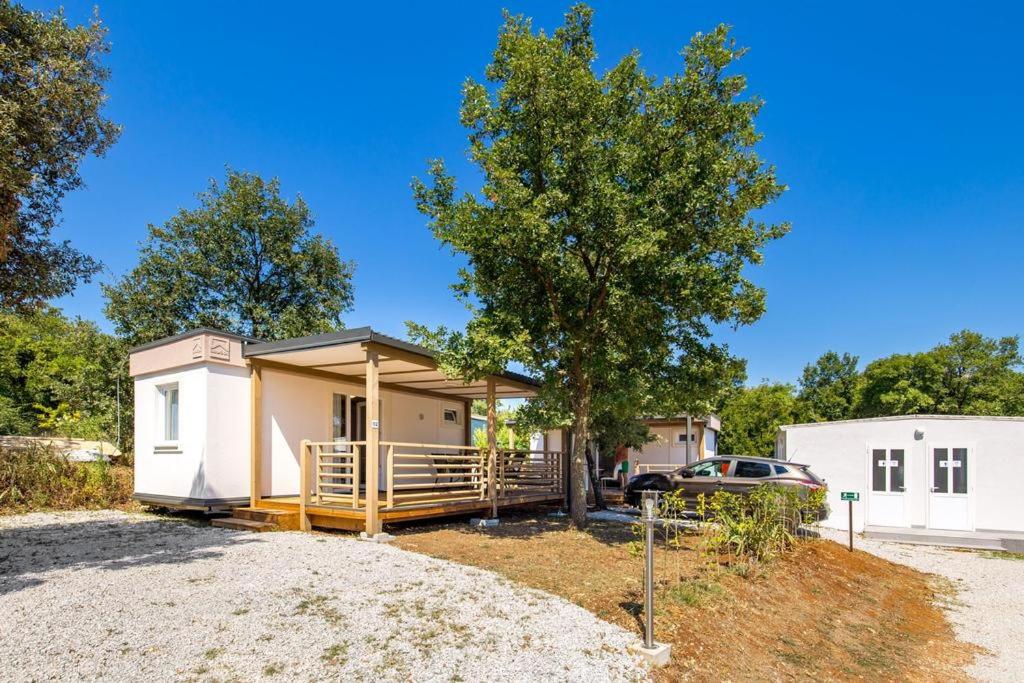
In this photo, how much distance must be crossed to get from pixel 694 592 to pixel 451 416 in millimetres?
10068

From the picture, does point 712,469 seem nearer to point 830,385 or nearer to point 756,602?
point 756,602

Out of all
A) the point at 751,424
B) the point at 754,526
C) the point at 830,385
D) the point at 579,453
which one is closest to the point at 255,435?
the point at 579,453

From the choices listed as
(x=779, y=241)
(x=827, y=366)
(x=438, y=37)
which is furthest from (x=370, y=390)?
(x=827, y=366)

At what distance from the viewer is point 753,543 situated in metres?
7.50

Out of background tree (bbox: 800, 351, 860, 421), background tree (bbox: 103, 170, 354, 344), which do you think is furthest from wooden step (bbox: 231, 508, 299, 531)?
background tree (bbox: 800, 351, 860, 421)

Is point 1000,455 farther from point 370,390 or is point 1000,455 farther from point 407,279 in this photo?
point 407,279

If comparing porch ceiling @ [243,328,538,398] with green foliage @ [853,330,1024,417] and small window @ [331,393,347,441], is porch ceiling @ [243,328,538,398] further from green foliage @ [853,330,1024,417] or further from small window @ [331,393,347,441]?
green foliage @ [853,330,1024,417]

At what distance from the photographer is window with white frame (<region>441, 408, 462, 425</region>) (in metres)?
15.1

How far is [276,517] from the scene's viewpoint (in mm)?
9219

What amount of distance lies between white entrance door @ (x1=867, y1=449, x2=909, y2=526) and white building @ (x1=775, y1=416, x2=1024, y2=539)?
0.02 m

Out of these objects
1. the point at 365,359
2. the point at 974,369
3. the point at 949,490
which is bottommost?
the point at 949,490

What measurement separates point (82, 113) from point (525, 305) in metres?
6.80

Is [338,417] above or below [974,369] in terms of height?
below

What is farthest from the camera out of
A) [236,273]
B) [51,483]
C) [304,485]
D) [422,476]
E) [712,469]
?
[236,273]
